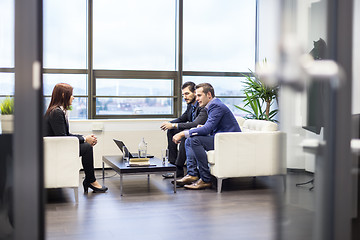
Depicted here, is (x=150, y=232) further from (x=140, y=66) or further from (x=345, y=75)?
(x=140, y=66)

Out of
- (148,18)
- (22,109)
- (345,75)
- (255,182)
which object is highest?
(148,18)

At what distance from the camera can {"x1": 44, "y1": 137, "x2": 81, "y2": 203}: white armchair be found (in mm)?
4535

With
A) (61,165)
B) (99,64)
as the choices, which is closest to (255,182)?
(61,165)

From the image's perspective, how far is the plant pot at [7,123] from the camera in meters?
2.01

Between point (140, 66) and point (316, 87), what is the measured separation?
17.7 feet

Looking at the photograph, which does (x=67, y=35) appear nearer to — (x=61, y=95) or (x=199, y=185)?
(x=61, y=95)

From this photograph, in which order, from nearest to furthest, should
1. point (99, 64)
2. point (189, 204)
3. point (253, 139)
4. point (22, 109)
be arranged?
point (22, 109), point (189, 204), point (253, 139), point (99, 64)

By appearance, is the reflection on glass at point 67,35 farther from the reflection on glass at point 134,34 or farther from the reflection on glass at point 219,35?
the reflection on glass at point 219,35

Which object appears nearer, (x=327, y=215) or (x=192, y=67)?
(x=327, y=215)

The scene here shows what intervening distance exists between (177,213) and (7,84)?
2.39 metres

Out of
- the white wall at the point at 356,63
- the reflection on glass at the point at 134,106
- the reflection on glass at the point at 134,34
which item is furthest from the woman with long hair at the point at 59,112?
the white wall at the point at 356,63

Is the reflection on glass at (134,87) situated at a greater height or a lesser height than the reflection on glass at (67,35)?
lesser

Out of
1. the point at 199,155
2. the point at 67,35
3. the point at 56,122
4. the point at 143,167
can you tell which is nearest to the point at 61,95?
the point at 56,122

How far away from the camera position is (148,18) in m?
7.36
